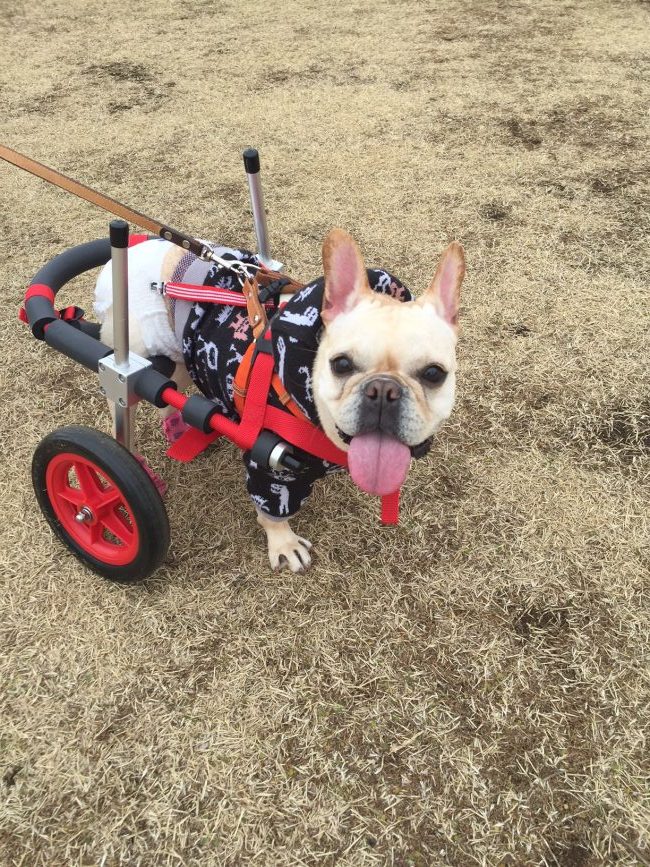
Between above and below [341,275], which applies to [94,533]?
below

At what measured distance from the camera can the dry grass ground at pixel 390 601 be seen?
1640mm

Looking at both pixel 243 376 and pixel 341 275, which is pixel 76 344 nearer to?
pixel 243 376

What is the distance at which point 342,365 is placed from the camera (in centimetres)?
164

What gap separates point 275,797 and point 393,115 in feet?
16.8

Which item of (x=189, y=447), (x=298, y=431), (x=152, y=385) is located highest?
(x=152, y=385)

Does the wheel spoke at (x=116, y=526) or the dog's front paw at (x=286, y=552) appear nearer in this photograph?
the wheel spoke at (x=116, y=526)

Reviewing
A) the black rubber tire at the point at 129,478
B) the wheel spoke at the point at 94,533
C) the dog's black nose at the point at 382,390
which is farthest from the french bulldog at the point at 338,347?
the wheel spoke at the point at 94,533

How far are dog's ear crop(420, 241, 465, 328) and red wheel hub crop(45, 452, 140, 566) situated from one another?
1.19 m

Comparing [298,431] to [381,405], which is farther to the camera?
[298,431]

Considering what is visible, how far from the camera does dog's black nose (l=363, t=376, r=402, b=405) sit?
5.03ft

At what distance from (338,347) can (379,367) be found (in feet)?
0.41

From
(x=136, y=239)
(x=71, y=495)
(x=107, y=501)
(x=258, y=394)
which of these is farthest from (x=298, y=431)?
(x=136, y=239)

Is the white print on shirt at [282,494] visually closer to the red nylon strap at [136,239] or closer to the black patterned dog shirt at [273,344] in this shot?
the black patterned dog shirt at [273,344]

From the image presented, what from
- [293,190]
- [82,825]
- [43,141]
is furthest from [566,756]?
[43,141]
